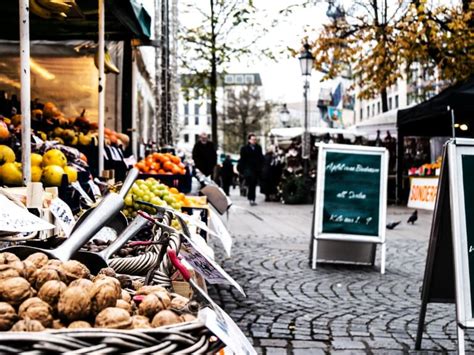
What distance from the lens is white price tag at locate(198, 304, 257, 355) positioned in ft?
4.65

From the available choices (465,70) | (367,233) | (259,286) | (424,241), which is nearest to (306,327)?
(259,286)

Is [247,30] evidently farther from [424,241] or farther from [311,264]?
[311,264]

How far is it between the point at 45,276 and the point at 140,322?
29 cm

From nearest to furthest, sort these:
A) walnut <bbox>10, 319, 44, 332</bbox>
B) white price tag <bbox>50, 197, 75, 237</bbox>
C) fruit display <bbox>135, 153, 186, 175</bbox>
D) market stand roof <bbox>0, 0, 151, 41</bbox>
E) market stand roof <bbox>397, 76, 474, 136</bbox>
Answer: walnut <bbox>10, 319, 44, 332</bbox>, white price tag <bbox>50, 197, 75, 237</bbox>, market stand roof <bbox>0, 0, 151, 41</bbox>, fruit display <bbox>135, 153, 186, 175</bbox>, market stand roof <bbox>397, 76, 474, 136</bbox>

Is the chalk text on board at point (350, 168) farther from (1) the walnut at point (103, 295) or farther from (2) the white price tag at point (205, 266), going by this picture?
(1) the walnut at point (103, 295)

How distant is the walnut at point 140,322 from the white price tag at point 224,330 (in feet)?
0.41

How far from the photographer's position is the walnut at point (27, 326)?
4.57 feet

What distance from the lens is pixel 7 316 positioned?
143 cm

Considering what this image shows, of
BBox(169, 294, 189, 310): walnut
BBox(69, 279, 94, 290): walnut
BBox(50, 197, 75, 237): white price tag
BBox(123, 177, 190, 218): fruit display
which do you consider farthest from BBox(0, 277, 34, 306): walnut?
BBox(123, 177, 190, 218): fruit display

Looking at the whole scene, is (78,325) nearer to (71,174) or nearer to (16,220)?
(16,220)

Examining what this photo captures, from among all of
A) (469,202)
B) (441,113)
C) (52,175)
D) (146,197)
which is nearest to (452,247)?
(469,202)

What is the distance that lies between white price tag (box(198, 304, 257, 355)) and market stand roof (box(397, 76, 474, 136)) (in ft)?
36.5

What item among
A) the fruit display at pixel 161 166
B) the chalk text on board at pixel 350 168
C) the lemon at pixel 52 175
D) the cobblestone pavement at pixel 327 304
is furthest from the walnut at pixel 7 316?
the chalk text on board at pixel 350 168

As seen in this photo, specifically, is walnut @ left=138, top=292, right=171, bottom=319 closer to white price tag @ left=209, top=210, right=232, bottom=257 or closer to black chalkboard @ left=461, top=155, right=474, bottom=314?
white price tag @ left=209, top=210, right=232, bottom=257
